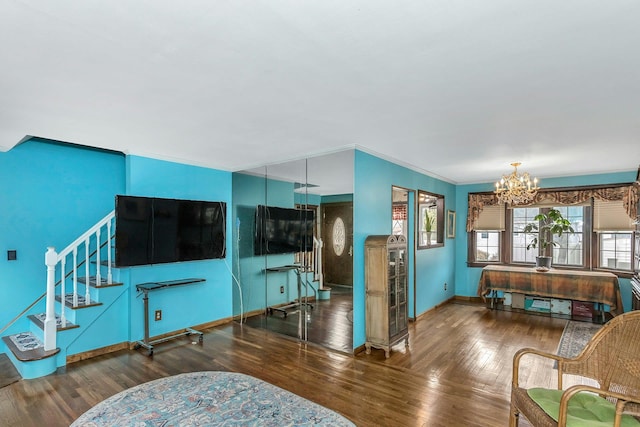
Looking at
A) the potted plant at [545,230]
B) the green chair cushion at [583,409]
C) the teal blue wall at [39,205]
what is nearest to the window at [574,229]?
the potted plant at [545,230]

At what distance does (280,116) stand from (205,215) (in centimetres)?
231

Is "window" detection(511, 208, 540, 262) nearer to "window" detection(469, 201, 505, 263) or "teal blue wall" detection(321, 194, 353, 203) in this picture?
"window" detection(469, 201, 505, 263)

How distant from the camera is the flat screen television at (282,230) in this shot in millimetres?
4449

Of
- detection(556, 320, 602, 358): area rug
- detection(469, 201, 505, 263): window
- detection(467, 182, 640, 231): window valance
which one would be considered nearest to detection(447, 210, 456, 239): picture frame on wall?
detection(467, 182, 640, 231): window valance

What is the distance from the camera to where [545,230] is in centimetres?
617

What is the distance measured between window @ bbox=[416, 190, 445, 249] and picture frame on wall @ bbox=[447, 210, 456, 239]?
1.04ft

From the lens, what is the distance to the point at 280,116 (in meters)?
2.95

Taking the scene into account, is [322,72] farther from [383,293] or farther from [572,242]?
[572,242]

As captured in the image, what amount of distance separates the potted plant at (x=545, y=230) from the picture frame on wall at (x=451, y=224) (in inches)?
50.3

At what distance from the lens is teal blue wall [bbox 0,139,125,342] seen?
3771mm

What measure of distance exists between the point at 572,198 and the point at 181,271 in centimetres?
662

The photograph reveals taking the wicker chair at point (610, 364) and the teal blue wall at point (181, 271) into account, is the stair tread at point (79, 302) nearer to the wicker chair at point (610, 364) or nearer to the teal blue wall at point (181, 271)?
the teal blue wall at point (181, 271)

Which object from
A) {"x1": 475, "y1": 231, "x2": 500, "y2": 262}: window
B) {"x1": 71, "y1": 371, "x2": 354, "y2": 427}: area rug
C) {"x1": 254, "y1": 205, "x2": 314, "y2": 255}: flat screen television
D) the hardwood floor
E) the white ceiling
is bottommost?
the hardwood floor

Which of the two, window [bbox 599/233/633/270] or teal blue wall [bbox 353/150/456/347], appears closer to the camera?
teal blue wall [bbox 353/150/456/347]
